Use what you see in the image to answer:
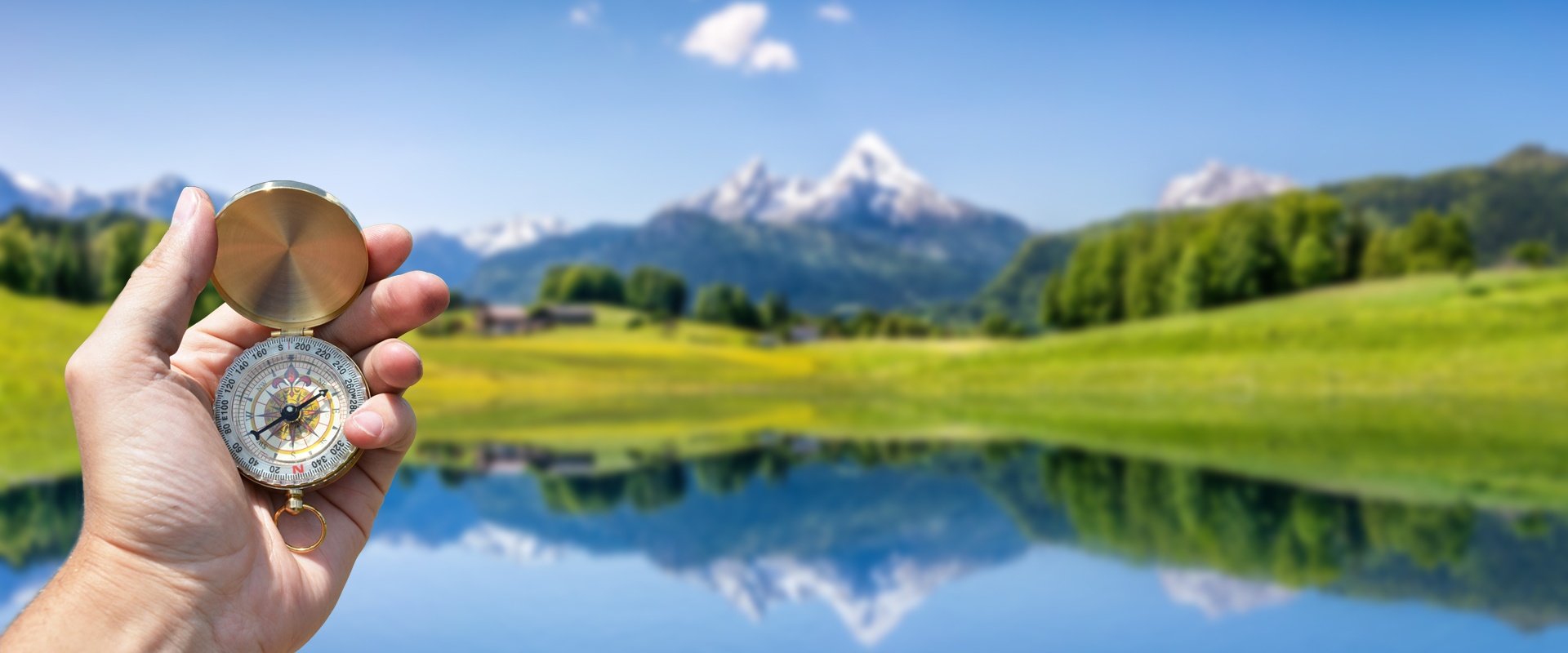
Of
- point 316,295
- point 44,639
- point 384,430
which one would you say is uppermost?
point 316,295

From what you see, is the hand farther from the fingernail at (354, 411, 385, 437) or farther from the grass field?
the grass field

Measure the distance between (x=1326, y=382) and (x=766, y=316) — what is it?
80.5 meters

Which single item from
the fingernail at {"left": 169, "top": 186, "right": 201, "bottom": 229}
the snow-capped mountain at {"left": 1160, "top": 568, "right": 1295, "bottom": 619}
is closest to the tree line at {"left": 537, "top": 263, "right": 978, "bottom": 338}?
the snow-capped mountain at {"left": 1160, "top": 568, "right": 1295, "bottom": 619}

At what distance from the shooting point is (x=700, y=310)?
410 feet

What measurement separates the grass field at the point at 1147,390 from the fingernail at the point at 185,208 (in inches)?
998

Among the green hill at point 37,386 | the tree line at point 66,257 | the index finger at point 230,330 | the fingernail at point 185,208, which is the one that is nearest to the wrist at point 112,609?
the index finger at point 230,330

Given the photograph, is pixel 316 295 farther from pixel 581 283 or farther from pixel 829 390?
pixel 581 283

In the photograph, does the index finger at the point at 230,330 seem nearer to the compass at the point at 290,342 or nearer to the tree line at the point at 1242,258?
the compass at the point at 290,342

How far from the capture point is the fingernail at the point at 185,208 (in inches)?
104

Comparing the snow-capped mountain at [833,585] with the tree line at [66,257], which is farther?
the tree line at [66,257]

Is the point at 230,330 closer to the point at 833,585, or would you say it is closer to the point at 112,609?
the point at 112,609

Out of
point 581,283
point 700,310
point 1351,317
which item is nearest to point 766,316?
point 700,310

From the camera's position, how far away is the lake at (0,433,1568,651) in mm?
14102

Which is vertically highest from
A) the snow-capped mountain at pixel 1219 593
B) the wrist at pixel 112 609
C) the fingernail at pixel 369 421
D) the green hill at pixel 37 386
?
the fingernail at pixel 369 421
